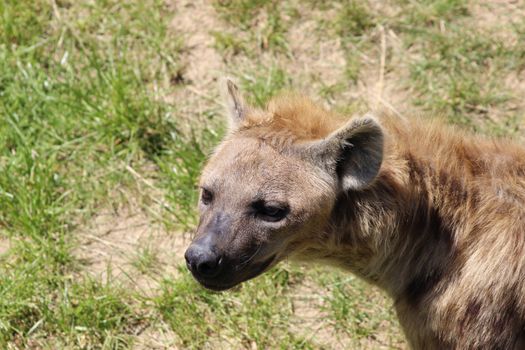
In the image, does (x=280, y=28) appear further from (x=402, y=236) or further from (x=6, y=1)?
(x=402, y=236)

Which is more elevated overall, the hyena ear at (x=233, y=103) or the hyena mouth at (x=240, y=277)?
the hyena ear at (x=233, y=103)

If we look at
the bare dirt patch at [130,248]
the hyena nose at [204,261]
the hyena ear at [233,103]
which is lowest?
the bare dirt patch at [130,248]

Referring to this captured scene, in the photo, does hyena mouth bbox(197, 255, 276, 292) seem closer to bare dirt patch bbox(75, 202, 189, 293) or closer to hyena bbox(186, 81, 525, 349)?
hyena bbox(186, 81, 525, 349)

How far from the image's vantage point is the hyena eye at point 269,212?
11.4 ft

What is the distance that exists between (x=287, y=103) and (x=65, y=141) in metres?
2.02

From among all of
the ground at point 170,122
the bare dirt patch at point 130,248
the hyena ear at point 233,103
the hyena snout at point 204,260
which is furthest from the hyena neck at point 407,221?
the bare dirt patch at point 130,248

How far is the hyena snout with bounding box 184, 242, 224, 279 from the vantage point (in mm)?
3410

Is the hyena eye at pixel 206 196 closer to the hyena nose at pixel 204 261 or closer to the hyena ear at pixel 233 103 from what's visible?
the hyena nose at pixel 204 261

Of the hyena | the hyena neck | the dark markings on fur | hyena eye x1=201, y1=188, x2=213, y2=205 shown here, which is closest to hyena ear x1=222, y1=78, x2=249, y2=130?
the hyena

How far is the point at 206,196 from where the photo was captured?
11.9 ft

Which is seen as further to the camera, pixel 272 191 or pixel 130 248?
pixel 130 248

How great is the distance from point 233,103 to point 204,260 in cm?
83

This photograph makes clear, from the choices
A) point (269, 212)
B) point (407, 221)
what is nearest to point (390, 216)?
point (407, 221)

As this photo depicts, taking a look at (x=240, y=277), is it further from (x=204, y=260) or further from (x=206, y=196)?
(x=206, y=196)
